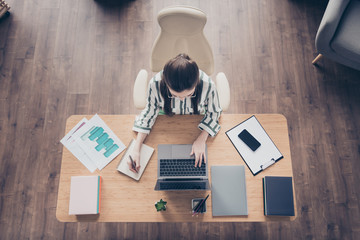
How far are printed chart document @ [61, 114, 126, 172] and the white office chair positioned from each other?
29cm

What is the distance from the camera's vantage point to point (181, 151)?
4.49 feet

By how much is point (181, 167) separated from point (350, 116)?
1.95 metres

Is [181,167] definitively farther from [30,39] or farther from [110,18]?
[30,39]

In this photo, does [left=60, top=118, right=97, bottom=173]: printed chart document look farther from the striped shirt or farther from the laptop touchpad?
the laptop touchpad

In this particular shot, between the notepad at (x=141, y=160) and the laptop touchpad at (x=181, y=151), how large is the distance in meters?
0.14

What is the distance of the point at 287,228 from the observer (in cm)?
209

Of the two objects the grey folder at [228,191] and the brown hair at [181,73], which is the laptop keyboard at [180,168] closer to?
the grey folder at [228,191]

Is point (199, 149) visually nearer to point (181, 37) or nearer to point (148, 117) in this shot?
point (148, 117)

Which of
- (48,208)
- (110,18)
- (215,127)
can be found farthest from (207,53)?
(48,208)

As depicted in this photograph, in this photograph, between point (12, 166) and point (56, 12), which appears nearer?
point (12, 166)

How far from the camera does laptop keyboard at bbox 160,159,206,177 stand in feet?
4.27

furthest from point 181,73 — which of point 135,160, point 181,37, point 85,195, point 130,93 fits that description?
point 130,93

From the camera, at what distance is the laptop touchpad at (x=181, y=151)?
1.35 metres

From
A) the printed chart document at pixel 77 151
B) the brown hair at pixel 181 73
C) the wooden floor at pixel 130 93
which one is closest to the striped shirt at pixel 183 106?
the brown hair at pixel 181 73
